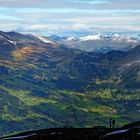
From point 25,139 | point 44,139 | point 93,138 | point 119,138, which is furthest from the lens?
point 25,139

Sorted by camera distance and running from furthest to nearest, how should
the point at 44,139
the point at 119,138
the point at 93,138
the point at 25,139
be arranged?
1. the point at 25,139
2. the point at 44,139
3. the point at 93,138
4. the point at 119,138

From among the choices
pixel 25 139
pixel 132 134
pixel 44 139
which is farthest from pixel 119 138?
pixel 25 139

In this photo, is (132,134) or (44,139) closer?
(132,134)

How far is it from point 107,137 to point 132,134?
34.0ft

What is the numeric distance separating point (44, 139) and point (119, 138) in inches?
1495

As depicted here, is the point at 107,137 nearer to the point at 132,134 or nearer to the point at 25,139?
the point at 132,134

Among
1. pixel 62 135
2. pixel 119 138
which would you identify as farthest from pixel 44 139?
pixel 119 138

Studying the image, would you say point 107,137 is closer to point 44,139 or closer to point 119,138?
point 119,138

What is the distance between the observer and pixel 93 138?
567 feet

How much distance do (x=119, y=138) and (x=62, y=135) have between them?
125ft

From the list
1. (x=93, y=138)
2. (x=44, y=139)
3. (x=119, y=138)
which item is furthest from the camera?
(x=44, y=139)

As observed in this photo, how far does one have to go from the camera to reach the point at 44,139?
18438 centimetres

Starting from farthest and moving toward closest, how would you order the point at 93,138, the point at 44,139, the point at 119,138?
the point at 44,139, the point at 93,138, the point at 119,138

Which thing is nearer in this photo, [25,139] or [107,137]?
[107,137]
